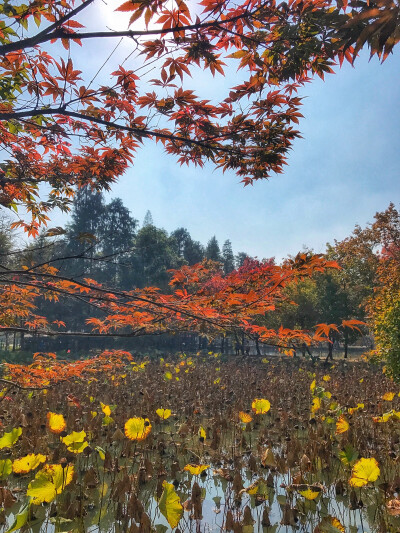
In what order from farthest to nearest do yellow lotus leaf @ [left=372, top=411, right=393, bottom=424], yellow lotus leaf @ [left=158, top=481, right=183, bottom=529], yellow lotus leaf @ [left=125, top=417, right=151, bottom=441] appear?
yellow lotus leaf @ [left=372, top=411, right=393, bottom=424] → yellow lotus leaf @ [left=125, top=417, right=151, bottom=441] → yellow lotus leaf @ [left=158, top=481, right=183, bottom=529]

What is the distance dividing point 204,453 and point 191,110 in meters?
4.24

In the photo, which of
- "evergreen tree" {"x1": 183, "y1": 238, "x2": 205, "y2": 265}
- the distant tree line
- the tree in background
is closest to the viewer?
the tree in background

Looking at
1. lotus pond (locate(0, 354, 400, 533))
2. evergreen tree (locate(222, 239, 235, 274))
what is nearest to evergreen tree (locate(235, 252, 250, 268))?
evergreen tree (locate(222, 239, 235, 274))

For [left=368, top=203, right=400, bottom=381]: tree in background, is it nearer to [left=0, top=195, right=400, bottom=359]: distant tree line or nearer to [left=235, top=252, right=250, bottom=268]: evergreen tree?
[left=0, top=195, right=400, bottom=359]: distant tree line

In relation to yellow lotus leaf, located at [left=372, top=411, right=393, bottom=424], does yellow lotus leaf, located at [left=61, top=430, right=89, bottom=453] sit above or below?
above

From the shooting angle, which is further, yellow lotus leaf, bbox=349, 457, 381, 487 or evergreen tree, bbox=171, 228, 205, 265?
evergreen tree, bbox=171, 228, 205, 265

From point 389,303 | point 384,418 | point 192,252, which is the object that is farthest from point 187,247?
point 384,418

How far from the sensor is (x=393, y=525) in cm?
291

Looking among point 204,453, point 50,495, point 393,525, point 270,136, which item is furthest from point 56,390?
point 270,136

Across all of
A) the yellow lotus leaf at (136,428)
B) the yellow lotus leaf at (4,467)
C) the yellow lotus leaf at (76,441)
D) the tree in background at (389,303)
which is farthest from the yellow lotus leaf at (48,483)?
the tree in background at (389,303)

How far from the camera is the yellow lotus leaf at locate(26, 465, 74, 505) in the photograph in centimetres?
230

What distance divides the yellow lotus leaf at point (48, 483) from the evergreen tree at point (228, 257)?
46.1m

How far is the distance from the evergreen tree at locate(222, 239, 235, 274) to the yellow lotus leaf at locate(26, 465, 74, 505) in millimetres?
46104

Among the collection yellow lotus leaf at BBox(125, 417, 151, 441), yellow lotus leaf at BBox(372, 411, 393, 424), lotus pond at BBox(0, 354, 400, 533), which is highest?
yellow lotus leaf at BBox(125, 417, 151, 441)
